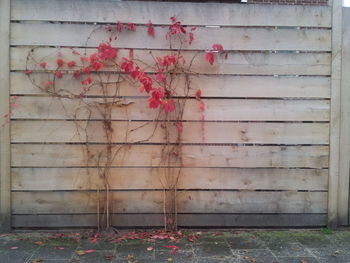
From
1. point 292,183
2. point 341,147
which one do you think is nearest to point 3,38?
point 292,183

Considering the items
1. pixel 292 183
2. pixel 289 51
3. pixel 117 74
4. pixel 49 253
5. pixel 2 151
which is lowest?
pixel 49 253

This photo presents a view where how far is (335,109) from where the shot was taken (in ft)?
13.6

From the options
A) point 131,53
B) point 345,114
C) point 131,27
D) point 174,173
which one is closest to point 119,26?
point 131,27

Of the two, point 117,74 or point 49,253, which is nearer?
point 49,253

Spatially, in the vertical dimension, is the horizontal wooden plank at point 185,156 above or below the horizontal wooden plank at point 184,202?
above

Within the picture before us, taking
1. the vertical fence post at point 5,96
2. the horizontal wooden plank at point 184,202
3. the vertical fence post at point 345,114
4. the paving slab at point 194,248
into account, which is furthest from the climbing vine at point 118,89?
the vertical fence post at point 345,114

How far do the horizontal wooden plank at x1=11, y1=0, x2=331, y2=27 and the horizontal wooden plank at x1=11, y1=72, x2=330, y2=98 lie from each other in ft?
2.10

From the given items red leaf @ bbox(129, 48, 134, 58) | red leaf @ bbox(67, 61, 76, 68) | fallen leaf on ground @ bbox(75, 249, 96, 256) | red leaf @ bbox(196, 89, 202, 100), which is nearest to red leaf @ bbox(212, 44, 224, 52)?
red leaf @ bbox(196, 89, 202, 100)

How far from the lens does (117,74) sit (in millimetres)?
4047

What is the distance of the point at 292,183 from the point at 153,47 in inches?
90.0

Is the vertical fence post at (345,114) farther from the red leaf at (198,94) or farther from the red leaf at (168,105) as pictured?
Answer: the red leaf at (168,105)

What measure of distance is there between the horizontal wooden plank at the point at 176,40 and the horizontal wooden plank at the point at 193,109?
629 mm

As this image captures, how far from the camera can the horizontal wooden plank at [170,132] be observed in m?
4.02

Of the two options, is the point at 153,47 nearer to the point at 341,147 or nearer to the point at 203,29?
the point at 203,29
